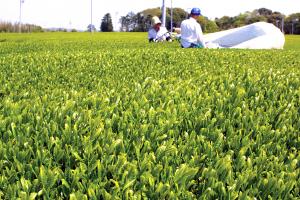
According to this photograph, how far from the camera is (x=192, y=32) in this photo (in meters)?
13.6

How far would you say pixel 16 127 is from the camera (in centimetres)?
322

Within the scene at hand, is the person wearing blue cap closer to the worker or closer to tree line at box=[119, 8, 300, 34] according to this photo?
the worker

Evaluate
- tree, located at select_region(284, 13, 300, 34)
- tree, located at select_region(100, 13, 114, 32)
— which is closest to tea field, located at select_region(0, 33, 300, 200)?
tree, located at select_region(284, 13, 300, 34)

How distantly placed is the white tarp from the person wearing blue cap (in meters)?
4.42

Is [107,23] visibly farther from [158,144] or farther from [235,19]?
[158,144]

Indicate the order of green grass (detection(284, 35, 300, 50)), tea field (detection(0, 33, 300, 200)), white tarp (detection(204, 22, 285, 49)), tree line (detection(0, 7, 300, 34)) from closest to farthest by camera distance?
tea field (detection(0, 33, 300, 200)) → white tarp (detection(204, 22, 285, 49)) → green grass (detection(284, 35, 300, 50)) → tree line (detection(0, 7, 300, 34))

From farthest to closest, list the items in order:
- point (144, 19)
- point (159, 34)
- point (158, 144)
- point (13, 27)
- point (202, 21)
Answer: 1. point (144, 19)
2. point (202, 21)
3. point (13, 27)
4. point (159, 34)
5. point (158, 144)

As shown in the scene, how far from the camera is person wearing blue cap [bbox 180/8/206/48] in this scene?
43.7ft

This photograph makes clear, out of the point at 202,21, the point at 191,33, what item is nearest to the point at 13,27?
the point at 202,21

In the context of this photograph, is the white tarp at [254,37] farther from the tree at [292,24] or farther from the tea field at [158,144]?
the tree at [292,24]

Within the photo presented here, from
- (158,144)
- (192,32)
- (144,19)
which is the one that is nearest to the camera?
(158,144)

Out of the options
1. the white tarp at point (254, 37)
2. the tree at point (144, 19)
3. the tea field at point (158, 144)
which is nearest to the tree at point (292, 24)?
the tree at point (144, 19)

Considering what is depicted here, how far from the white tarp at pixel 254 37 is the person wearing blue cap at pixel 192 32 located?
442 centimetres

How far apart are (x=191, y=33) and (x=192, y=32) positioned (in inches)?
3.6
